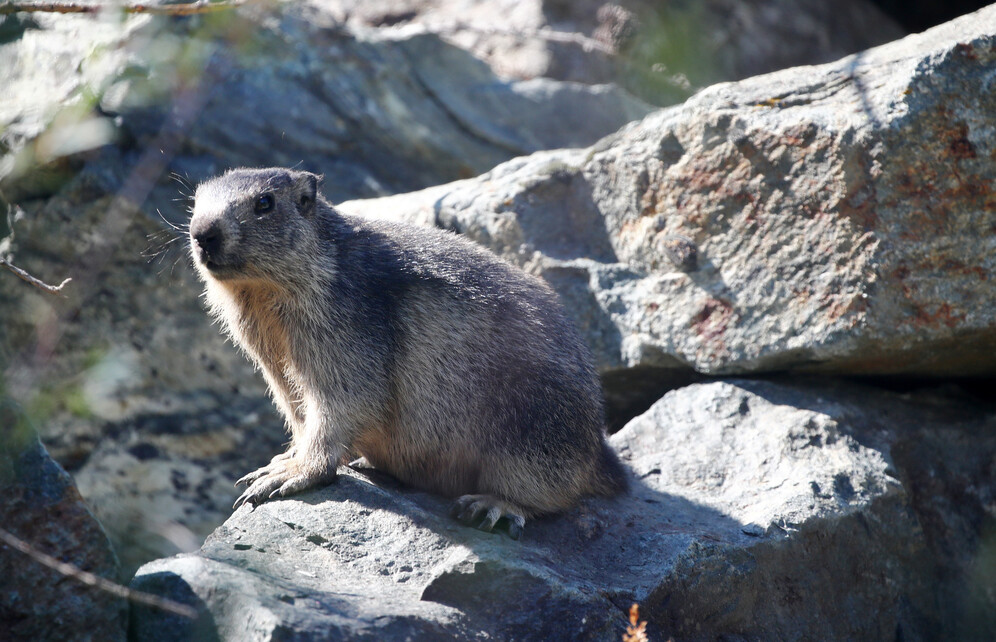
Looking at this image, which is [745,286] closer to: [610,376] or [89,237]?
[610,376]

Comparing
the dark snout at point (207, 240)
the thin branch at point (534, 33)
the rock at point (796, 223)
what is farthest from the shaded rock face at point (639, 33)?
the dark snout at point (207, 240)

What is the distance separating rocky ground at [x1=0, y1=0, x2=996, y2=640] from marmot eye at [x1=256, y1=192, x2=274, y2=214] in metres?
1.10

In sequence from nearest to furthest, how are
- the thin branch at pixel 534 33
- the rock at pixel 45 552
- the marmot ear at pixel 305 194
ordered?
1. the rock at pixel 45 552
2. the marmot ear at pixel 305 194
3. the thin branch at pixel 534 33

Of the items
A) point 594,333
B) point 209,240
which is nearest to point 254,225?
point 209,240

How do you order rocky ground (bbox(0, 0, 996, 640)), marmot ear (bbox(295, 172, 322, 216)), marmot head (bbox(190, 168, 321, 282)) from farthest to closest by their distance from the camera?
marmot ear (bbox(295, 172, 322, 216))
marmot head (bbox(190, 168, 321, 282))
rocky ground (bbox(0, 0, 996, 640))

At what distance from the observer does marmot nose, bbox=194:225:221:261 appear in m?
5.90

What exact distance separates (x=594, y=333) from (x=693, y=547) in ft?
7.95

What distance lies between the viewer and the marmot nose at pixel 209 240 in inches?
232

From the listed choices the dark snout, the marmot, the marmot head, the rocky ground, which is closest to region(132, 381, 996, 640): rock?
the rocky ground

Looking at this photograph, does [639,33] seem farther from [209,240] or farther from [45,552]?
[45,552]

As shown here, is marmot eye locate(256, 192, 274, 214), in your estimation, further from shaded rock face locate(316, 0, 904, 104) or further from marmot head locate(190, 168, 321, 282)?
shaded rock face locate(316, 0, 904, 104)

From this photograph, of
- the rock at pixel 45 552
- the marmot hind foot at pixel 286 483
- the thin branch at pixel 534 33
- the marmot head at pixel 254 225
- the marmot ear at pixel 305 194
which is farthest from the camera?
the thin branch at pixel 534 33

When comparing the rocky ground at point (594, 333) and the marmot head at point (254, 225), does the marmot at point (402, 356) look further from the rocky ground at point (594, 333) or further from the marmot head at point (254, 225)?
the rocky ground at point (594, 333)

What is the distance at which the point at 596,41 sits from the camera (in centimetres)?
1223
